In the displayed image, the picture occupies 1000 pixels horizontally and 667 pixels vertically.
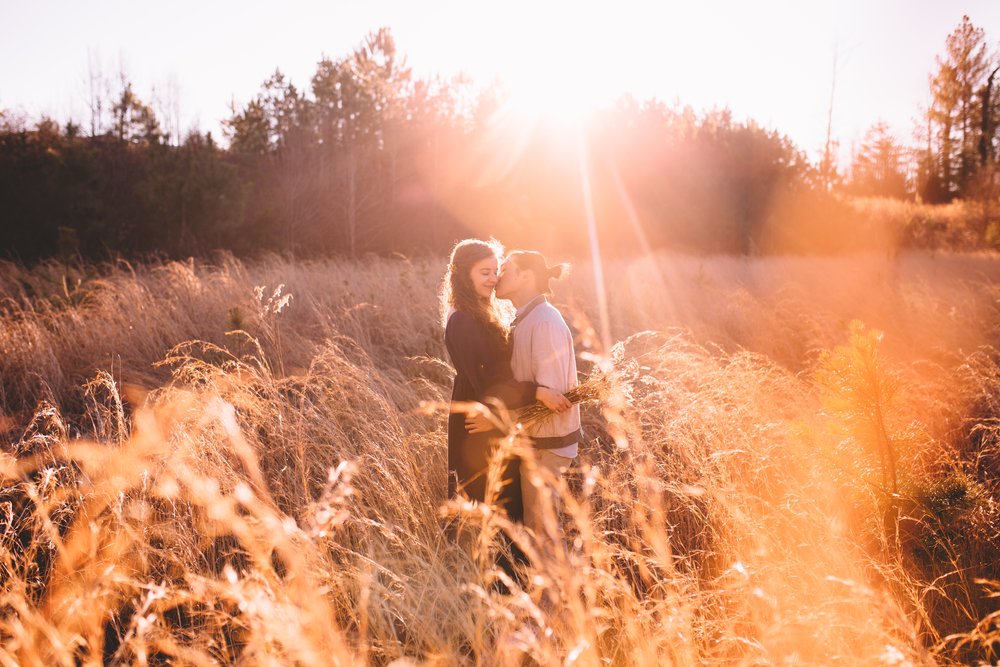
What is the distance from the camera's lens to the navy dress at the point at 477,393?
2.46 meters

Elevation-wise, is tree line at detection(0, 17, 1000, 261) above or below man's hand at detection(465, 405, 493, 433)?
above

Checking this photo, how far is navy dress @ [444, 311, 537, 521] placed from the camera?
246cm

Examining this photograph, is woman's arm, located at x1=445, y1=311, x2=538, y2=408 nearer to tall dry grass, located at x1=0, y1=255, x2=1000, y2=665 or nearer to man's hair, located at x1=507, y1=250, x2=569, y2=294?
man's hair, located at x1=507, y1=250, x2=569, y2=294

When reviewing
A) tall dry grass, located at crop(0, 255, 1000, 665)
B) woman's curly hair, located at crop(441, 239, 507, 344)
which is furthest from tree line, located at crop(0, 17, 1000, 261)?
woman's curly hair, located at crop(441, 239, 507, 344)

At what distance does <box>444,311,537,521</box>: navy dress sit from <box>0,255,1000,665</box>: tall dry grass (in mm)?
200

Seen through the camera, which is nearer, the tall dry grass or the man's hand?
the tall dry grass

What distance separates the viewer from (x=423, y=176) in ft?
68.4

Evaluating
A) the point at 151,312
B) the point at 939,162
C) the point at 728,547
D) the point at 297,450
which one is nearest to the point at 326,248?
the point at 151,312

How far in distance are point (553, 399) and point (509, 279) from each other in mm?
578

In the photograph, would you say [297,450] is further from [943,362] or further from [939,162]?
[939,162]

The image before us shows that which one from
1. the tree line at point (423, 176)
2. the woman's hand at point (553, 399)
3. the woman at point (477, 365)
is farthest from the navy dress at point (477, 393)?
the tree line at point (423, 176)

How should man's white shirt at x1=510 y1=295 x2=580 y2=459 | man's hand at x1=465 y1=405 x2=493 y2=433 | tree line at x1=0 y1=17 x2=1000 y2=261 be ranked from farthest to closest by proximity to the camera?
1. tree line at x1=0 y1=17 x2=1000 y2=261
2. man's white shirt at x1=510 y1=295 x2=580 y2=459
3. man's hand at x1=465 y1=405 x2=493 y2=433

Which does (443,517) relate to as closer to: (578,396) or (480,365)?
(480,365)

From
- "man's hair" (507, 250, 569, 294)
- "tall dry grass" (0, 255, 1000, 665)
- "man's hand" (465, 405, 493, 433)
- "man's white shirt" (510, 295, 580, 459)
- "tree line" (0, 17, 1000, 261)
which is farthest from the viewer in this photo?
"tree line" (0, 17, 1000, 261)
